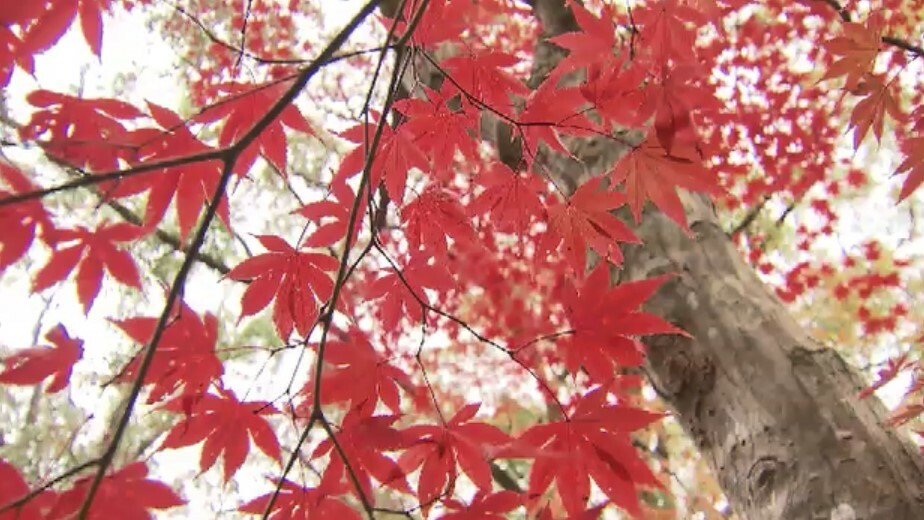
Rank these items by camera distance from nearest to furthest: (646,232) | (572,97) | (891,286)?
(572,97), (646,232), (891,286)

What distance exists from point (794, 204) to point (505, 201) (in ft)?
14.4

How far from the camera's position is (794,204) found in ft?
17.1

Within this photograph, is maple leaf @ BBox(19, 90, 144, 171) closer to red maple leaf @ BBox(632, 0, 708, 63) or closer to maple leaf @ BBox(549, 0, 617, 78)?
maple leaf @ BBox(549, 0, 617, 78)

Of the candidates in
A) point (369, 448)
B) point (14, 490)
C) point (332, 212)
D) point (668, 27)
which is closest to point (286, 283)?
point (332, 212)

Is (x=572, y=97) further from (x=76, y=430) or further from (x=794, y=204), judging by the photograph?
(x=794, y=204)

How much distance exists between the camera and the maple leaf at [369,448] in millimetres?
970

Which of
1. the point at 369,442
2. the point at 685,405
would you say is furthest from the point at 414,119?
the point at 685,405

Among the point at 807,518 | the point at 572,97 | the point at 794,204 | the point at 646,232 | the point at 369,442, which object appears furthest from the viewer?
the point at 794,204

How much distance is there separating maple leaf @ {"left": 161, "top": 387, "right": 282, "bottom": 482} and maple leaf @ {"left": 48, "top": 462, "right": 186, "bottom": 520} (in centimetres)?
12

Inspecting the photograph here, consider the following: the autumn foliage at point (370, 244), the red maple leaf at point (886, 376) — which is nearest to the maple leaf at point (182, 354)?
the autumn foliage at point (370, 244)

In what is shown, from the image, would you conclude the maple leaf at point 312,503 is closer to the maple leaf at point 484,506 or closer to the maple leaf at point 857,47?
the maple leaf at point 484,506

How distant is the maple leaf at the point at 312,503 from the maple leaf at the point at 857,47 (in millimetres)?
1327

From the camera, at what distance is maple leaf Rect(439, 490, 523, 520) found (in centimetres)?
101

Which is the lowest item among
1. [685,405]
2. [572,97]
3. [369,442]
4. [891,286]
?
[369,442]
